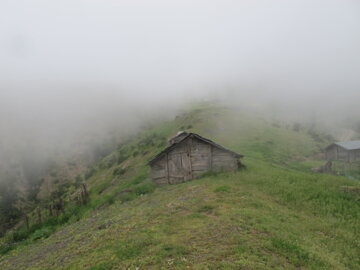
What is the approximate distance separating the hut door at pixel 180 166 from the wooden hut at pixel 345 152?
1637 inches

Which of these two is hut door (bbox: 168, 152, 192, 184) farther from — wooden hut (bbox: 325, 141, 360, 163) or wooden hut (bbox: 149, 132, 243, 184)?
wooden hut (bbox: 325, 141, 360, 163)

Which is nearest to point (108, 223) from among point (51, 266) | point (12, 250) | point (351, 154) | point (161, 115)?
point (51, 266)

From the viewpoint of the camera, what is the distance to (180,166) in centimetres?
2770

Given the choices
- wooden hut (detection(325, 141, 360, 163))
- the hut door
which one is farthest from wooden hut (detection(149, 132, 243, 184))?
wooden hut (detection(325, 141, 360, 163))

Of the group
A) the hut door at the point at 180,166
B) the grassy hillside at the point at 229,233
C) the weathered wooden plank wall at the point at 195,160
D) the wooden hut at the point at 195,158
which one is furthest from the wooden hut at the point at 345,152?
the hut door at the point at 180,166

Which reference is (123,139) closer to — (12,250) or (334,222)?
(12,250)

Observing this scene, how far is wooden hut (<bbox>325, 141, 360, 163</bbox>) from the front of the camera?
5360cm

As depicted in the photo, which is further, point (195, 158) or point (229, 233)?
point (195, 158)

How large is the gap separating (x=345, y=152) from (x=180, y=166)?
44.4 m

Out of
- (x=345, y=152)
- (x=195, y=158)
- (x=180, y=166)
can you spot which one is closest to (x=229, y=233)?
(x=195, y=158)

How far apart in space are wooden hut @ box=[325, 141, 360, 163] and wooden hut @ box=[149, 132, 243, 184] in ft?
127

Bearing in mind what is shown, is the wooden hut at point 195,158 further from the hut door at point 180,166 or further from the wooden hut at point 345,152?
the wooden hut at point 345,152

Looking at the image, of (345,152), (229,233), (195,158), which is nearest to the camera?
(229,233)

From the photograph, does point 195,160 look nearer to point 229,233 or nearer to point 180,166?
point 180,166
